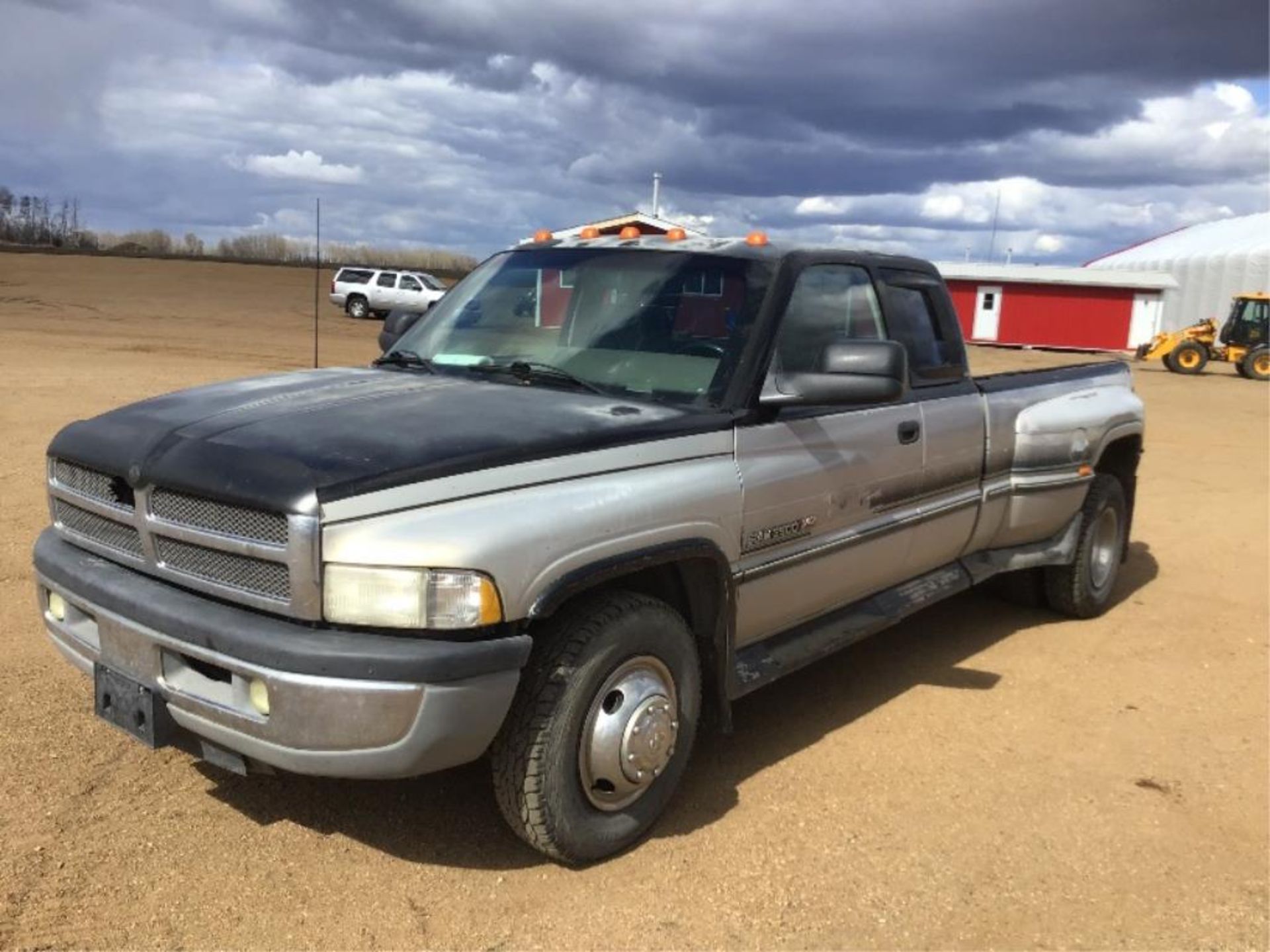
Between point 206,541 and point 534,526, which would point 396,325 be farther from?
point 534,526

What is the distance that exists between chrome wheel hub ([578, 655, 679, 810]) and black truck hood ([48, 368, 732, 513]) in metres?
0.73

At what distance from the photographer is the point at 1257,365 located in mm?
30438

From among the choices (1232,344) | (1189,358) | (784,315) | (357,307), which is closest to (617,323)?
(784,315)

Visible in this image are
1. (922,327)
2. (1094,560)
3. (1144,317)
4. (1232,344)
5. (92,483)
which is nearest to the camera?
(92,483)

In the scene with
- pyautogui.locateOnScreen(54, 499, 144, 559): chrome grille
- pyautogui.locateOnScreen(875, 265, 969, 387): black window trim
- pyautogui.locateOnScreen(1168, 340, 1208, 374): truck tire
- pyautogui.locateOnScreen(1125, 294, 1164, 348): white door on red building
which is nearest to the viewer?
pyautogui.locateOnScreen(54, 499, 144, 559): chrome grille

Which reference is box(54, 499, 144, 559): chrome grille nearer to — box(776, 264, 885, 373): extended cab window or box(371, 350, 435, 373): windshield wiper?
box(371, 350, 435, 373): windshield wiper

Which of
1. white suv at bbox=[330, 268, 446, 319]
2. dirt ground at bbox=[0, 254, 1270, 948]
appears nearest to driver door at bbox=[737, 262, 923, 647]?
dirt ground at bbox=[0, 254, 1270, 948]

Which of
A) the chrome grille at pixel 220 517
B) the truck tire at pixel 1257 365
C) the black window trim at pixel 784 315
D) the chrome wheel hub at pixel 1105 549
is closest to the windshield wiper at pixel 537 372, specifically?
the black window trim at pixel 784 315

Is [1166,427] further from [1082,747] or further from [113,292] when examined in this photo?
[113,292]

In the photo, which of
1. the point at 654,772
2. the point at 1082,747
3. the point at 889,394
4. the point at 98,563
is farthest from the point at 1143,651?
the point at 98,563

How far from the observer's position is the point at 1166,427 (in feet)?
57.6

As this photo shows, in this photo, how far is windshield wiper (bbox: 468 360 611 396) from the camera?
156 inches

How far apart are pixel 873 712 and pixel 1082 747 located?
0.85 meters

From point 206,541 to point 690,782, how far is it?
197cm
